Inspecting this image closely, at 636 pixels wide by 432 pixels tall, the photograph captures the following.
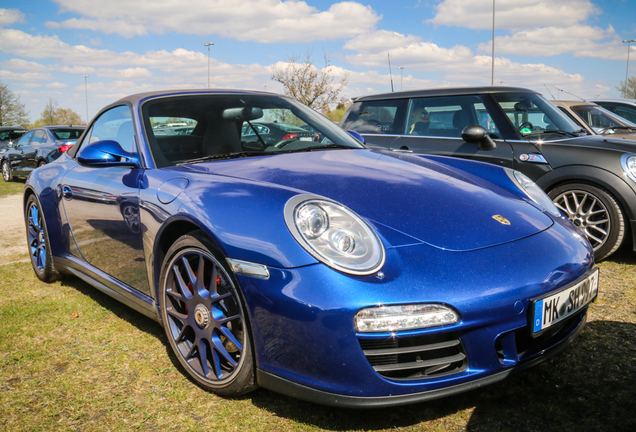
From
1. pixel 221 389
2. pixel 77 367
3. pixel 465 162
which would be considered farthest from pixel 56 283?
pixel 465 162

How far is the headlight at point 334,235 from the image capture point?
1.81 metres

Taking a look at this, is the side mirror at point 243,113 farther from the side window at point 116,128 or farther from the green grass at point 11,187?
the green grass at point 11,187

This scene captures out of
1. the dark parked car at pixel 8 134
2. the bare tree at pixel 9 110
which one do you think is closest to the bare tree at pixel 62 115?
the bare tree at pixel 9 110

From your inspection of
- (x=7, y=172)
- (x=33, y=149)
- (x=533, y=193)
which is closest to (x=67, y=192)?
(x=533, y=193)

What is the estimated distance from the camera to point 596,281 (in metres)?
2.30

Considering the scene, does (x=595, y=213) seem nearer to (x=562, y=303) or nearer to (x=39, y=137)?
(x=562, y=303)

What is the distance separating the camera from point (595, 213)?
13.6 feet

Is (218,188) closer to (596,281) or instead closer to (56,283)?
(596,281)

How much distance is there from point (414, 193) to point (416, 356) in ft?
2.58

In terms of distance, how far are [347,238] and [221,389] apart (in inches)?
34.0

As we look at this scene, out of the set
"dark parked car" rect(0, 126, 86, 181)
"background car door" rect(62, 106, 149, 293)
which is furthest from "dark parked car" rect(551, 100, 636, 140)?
"dark parked car" rect(0, 126, 86, 181)

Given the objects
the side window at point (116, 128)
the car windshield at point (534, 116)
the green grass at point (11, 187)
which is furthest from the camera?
the green grass at point (11, 187)

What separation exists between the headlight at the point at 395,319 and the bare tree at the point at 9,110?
59.9 metres

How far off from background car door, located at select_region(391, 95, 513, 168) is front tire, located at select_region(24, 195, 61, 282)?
338cm
